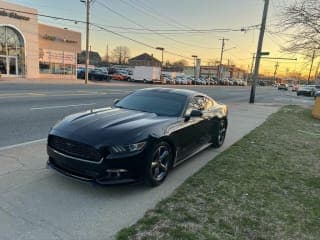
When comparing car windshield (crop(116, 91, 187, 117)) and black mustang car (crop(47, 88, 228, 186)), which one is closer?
black mustang car (crop(47, 88, 228, 186))

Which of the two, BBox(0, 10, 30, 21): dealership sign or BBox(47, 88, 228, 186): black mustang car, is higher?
BBox(0, 10, 30, 21): dealership sign

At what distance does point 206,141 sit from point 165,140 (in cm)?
200

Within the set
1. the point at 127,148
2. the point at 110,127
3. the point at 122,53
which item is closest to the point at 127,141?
the point at 127,148

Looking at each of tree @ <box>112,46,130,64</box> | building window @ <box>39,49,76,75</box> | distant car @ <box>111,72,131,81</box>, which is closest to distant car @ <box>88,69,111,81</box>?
building window @ <box>39,49,76,75</box>

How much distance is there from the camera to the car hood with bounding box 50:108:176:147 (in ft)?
12.5

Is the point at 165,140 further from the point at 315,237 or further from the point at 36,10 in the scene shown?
the point at 36,10

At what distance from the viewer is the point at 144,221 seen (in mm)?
3312

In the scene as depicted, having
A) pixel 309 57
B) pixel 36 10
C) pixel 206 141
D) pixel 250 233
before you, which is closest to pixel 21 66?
pixel 36 10

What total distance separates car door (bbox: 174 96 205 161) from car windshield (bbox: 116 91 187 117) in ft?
0.61

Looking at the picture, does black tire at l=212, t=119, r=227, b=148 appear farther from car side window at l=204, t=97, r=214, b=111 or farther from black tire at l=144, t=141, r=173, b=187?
black tire at l=144, t=141, r=173, b=187

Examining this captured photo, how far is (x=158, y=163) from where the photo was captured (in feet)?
14.1

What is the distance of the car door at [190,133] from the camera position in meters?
4.87

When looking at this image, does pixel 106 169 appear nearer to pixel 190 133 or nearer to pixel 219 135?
pixel 190 133

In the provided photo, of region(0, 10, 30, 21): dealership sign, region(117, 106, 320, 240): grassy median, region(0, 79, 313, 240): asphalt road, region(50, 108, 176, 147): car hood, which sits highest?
region(0, 10, 30, 21): dealership sign
